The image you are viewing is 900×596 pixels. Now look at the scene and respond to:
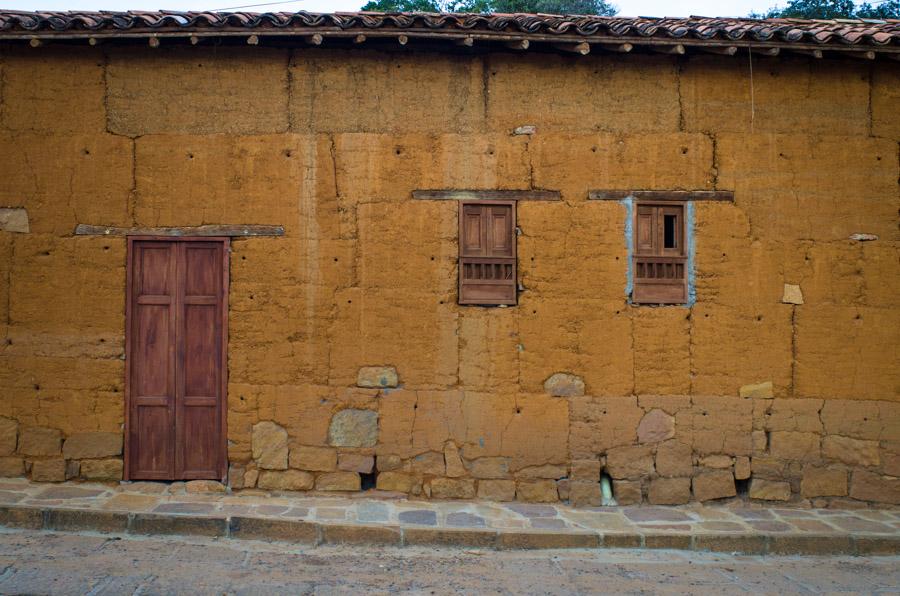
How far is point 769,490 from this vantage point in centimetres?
680

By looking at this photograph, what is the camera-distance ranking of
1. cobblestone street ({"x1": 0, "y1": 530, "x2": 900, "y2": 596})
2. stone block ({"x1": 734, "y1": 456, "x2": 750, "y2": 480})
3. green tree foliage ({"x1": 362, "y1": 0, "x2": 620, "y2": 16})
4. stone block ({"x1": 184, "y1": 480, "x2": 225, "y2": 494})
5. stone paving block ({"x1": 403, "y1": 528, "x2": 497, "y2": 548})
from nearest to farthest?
1. cobblestone street ({"x1": 0, "y1": 530, "x2": 900, "y2": 596})
2. stone paving block ({"x1": 403, "y1": 528, "x2": 497, "y2": 548})
3. stone block ({"x1": 184, "y1": 480, "x2": 225, "y2": 494})
4. stone block ({"x1": 734, "y1": 456, "x2": 750, "y2": 480})
5. green tree foliage ({"x1": 362, "y1": 0, "x2": 620, "y2": 16})

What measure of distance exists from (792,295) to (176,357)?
20.2ft

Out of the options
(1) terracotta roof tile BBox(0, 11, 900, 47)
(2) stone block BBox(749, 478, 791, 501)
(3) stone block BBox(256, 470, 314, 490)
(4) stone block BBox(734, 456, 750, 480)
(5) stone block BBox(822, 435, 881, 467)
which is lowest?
(2) stone block BBox(749, 478, 791, 501)

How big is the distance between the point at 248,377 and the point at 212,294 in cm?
91

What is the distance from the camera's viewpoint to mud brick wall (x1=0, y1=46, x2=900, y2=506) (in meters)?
6.79

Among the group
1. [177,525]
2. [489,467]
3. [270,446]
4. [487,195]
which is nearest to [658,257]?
[487,195]

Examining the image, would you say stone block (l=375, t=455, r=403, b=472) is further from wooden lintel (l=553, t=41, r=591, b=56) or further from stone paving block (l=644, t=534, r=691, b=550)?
wooden lintel (l=553, t=41, r=591, b=56)

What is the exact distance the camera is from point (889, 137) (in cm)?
699

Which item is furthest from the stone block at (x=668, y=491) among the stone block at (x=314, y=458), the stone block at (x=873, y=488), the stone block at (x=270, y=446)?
the stone block at (x=270, y=446)

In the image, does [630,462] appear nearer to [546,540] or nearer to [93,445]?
[546,540]

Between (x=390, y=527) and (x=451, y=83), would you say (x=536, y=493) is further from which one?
(x=451, y=83)

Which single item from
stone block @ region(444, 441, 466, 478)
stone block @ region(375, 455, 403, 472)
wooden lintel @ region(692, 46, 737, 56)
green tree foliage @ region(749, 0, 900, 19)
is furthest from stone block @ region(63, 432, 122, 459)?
green tree foliage @ region(749, 0, 900, 19)

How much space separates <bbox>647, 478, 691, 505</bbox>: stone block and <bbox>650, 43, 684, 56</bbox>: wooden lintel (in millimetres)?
4179

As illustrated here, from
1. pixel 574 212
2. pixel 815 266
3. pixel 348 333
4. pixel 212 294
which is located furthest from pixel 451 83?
pixel 815 266
